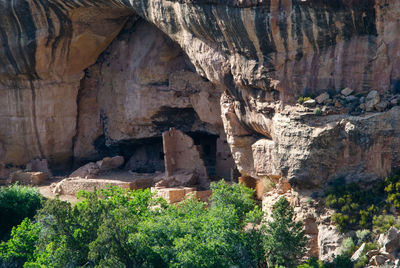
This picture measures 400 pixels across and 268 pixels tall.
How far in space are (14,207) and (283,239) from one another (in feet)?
38.7

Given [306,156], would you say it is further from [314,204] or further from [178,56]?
[178,56]

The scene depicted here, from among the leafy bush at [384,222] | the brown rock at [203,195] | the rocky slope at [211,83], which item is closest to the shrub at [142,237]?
the rocky slope at [211,83]

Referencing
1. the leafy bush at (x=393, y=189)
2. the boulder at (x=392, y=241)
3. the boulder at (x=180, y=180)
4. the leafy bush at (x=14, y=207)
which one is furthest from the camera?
the boulder at (x=180, y=180)

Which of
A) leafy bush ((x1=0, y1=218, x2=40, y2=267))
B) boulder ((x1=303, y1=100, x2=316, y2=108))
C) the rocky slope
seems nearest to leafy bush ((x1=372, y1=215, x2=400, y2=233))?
A: the rocky slope

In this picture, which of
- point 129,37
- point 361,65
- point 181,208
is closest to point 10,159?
point 129,37

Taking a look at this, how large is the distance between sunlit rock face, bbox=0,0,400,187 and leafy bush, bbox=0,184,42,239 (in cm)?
618

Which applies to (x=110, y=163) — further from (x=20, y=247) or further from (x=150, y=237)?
(x=150, y=237)

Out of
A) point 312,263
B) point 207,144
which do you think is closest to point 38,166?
point 207,144

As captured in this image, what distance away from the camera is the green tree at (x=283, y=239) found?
28812 millimetres

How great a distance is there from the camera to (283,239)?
2889cm

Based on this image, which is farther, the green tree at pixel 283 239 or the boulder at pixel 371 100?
the green tree at pixel 283 239

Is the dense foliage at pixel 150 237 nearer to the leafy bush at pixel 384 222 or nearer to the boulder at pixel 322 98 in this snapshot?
the leafy bush at pixel 384 222

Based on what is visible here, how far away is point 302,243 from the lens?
29.2 metres

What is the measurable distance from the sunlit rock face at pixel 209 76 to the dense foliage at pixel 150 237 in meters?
2.19
